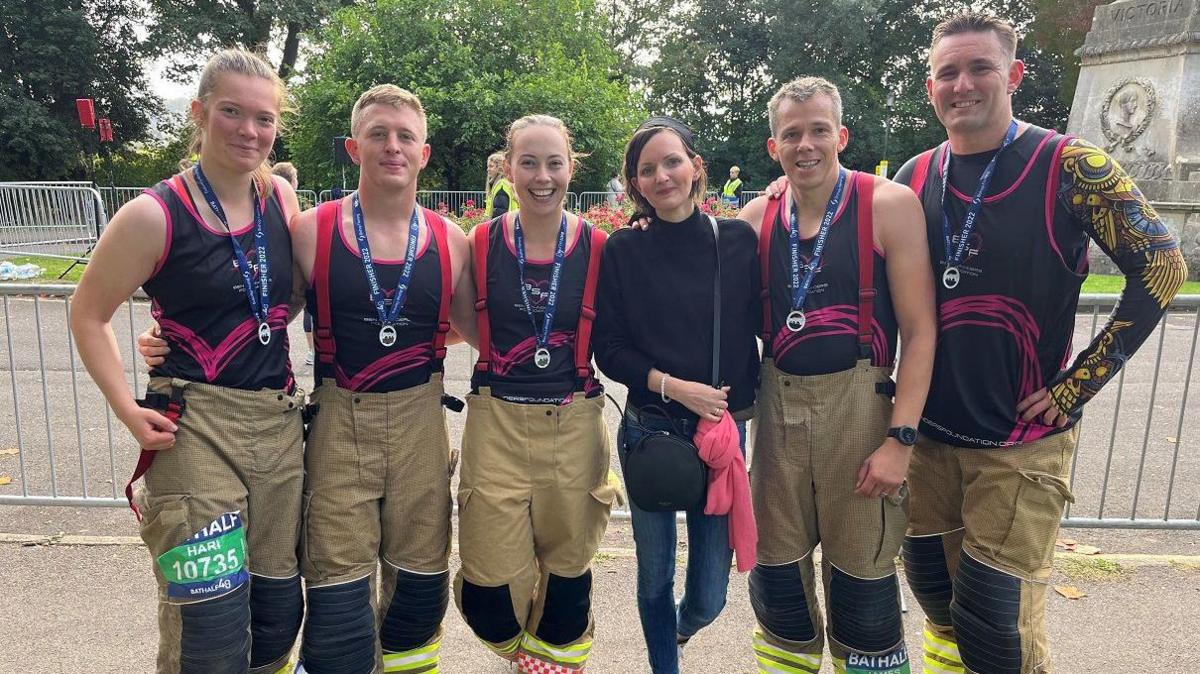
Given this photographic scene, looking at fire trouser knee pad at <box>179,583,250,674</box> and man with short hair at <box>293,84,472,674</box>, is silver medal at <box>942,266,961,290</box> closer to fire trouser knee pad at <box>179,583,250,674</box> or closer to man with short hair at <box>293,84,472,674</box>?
man with short hair at <box>293,84,472,674</box>

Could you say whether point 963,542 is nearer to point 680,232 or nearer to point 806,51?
point 680,232

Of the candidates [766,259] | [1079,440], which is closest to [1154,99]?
[1079,440]

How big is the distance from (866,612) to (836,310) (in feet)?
3.40

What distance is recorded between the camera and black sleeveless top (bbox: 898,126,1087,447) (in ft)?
8.36

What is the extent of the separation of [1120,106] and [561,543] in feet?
53.8

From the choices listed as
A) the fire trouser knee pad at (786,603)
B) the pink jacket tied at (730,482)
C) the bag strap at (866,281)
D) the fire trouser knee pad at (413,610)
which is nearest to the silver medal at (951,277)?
the bag strap at (866,281)

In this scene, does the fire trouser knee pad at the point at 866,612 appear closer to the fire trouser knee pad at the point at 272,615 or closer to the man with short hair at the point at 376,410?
the man with short hair at the point at 376,410

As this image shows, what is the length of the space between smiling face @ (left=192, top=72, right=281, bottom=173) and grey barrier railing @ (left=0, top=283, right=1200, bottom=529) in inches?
93.6

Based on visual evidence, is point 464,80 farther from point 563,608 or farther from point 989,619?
point 989,619

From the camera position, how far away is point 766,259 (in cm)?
278

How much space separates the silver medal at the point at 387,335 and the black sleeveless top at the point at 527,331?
12.8 inches

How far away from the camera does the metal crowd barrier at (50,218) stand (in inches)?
591

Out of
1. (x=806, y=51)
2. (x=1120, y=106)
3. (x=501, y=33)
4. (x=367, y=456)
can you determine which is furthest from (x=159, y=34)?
(x=367, y=456)

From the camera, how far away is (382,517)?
2717 millimetres
